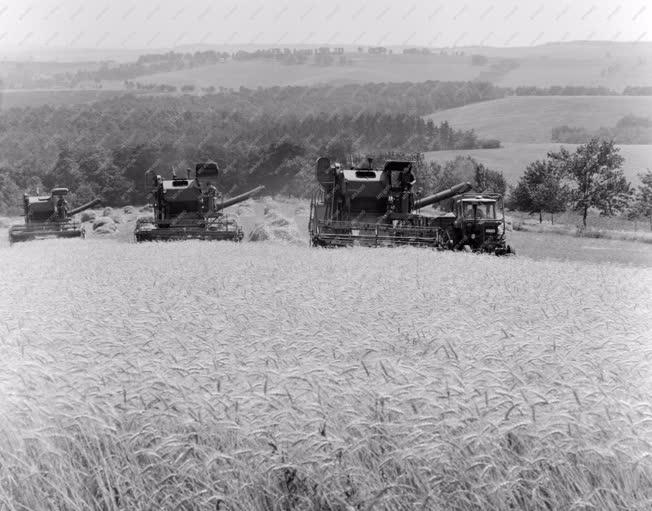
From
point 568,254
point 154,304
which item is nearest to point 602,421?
point 154,304

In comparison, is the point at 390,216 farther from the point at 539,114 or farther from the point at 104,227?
the point at 539,114

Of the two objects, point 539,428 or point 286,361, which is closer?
point 539,428

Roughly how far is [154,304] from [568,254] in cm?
2396

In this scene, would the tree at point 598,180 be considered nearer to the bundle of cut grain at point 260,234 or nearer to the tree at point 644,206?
the tree at point 644,206

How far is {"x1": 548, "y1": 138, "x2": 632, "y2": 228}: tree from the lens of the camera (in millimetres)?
59625

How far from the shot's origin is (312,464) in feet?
12.4

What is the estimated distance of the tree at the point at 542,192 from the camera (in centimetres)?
6341

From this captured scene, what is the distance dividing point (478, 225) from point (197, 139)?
8757cm

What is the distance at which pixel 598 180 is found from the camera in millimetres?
61500

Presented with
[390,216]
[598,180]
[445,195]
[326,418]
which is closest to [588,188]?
[598,180]

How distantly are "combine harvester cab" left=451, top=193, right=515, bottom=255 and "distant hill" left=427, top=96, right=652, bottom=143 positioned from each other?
10181cm

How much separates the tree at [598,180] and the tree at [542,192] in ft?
5.00

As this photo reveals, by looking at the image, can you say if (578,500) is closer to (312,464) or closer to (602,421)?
(602,421)

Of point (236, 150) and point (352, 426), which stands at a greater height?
point (236, 150)
